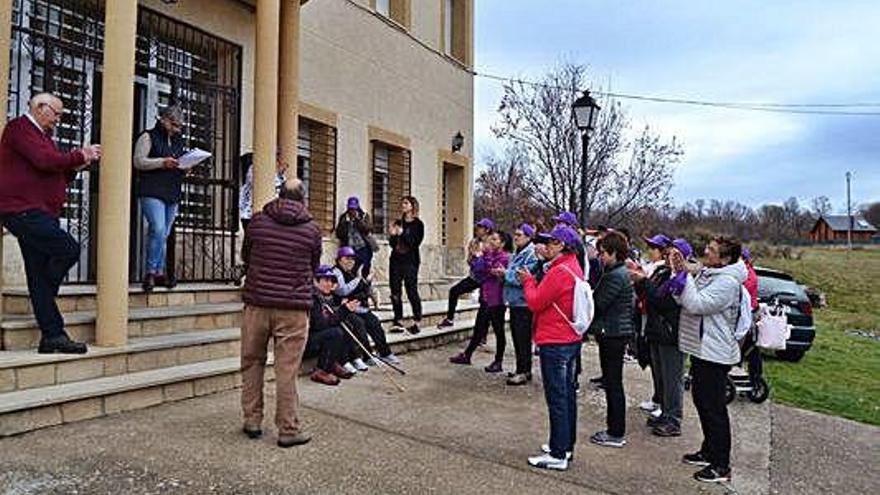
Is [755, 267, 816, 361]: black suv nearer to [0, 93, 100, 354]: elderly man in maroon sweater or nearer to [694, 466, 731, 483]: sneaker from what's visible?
[694, 466, 731, 483]: sneaker

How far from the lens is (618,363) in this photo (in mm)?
5605

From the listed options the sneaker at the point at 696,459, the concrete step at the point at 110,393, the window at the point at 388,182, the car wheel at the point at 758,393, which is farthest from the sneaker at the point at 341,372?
the window at the point at 388,182

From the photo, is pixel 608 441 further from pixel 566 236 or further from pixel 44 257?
pixel 44 257

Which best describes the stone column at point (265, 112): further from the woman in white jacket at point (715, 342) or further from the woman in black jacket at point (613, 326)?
the woman in white jacket at point (715, 342)

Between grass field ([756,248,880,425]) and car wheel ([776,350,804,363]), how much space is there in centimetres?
14

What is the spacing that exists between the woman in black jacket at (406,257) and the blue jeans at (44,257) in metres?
4.13

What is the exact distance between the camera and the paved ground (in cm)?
429

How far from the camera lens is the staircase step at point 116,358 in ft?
16.8

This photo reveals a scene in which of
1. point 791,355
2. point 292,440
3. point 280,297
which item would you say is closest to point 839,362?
point 791,355

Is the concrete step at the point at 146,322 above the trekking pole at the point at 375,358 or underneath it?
above

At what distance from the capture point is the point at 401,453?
5.04 meters

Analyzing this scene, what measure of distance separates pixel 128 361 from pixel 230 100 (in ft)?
13.9

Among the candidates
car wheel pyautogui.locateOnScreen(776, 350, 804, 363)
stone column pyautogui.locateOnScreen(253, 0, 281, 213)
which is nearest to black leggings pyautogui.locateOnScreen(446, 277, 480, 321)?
stone column pyautogui.locateOnScreen(253, 0, 281, 213)

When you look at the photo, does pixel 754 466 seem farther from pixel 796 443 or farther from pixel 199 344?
pixel 199 344
